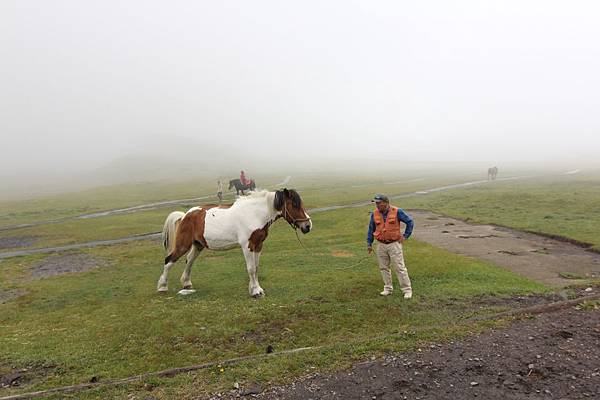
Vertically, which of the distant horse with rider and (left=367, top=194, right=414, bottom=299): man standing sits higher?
the distant horse with rider

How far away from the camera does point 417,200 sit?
4422 cm

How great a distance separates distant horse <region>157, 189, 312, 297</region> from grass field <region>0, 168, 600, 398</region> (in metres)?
1.56

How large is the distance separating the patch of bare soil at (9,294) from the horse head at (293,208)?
1127cm

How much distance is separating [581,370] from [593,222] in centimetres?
2275

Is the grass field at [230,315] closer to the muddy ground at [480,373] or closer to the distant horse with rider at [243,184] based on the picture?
the muddy ground at [480,373]

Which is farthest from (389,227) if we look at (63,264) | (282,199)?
(63,264)

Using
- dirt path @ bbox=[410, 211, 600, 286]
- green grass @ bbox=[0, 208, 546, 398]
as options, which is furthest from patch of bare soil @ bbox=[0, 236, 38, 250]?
dirt path @ bbox=[410, 211, 600, 286]

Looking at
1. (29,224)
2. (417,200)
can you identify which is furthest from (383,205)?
(29,224)

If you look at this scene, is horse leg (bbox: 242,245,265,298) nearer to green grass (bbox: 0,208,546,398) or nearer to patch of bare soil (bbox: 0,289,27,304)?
green grass (bbox: 0,208,546,398)

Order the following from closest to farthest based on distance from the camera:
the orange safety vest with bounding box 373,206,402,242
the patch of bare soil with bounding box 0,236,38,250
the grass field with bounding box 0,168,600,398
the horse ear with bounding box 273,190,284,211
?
1. the grass field with bounding box 0,168,600,398
2. the orange safety vest with bounding box 373,206,402,242
3. the horse ear with bounding box 273,190,284,211
4. the patch of bare soil with bounding box 0,236,38,250

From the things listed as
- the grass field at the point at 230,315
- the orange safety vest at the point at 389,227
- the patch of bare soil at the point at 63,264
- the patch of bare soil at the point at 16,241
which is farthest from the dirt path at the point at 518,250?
the patch of bare soil at the point at 16,241

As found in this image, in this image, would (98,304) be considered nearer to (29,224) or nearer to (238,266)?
(238,266)

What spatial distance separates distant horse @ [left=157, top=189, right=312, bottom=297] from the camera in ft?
41.8

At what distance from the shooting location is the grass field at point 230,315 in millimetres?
8344
